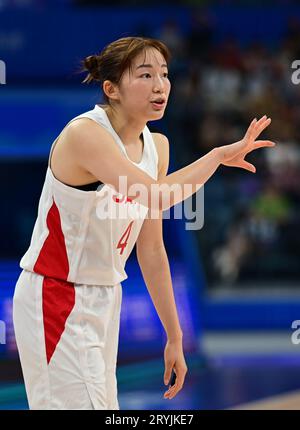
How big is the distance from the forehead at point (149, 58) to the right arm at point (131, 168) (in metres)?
0.31

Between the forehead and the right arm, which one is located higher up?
the forehead

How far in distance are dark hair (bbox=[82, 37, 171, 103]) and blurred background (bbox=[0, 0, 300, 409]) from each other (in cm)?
282

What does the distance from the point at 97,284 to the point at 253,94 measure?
978 centimetres

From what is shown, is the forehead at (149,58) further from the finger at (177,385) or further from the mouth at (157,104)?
the finger at (177,385)

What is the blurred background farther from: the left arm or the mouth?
the mouth

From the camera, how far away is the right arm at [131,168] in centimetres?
345

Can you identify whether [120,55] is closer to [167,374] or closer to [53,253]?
[53,253]

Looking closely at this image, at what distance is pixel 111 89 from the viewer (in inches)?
145

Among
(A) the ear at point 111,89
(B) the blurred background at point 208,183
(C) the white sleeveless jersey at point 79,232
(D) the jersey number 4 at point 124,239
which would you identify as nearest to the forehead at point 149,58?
(A) the ear at point 111,89

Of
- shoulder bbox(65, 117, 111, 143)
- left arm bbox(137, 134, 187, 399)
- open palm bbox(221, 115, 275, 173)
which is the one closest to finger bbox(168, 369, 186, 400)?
left arm bbox(137, 134, 187, 399)

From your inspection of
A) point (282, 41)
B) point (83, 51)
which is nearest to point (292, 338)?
point (83, 51)

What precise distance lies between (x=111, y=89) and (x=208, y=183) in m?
8.52

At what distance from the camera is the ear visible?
3.68m
